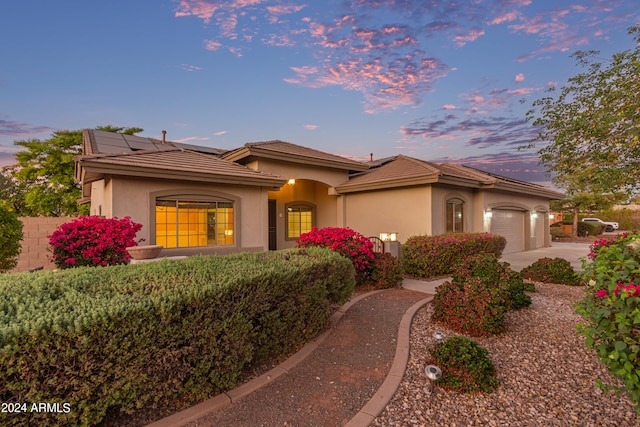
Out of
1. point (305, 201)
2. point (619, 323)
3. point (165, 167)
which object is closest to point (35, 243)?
point (165, 167)

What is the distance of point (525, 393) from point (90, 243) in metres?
7.87

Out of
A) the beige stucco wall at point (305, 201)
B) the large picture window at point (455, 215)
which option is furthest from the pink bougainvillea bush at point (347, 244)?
the beige stucco wall at point (305, 201)

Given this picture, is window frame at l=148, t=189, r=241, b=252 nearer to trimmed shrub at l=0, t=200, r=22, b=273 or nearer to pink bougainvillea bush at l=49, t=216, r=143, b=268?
pink bougainvillea bush at l=49, t=216, r=143, b=268

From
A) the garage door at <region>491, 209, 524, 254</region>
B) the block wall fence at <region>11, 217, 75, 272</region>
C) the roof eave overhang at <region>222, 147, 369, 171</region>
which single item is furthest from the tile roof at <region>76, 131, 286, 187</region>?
the garage door at <region>491, 209, 524, 254</region>

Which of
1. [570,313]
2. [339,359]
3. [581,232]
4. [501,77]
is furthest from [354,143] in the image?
[581,232]

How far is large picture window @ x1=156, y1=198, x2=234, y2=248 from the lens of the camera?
27.7ft

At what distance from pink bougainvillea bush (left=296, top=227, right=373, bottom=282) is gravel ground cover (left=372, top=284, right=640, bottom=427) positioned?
237cm

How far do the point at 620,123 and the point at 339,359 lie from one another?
9544mm

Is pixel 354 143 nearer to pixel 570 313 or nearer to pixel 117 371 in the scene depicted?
pixel 570 313

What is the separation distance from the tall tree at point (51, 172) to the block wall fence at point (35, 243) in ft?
38.2

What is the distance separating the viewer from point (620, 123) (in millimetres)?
7672

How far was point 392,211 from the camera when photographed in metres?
12.1

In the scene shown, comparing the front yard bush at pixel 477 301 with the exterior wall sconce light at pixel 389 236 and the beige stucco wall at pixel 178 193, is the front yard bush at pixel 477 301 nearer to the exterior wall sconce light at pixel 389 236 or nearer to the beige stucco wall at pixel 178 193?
the exterior wall sconce light at pixel 389 236

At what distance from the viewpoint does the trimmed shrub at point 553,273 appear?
24.7 ft
